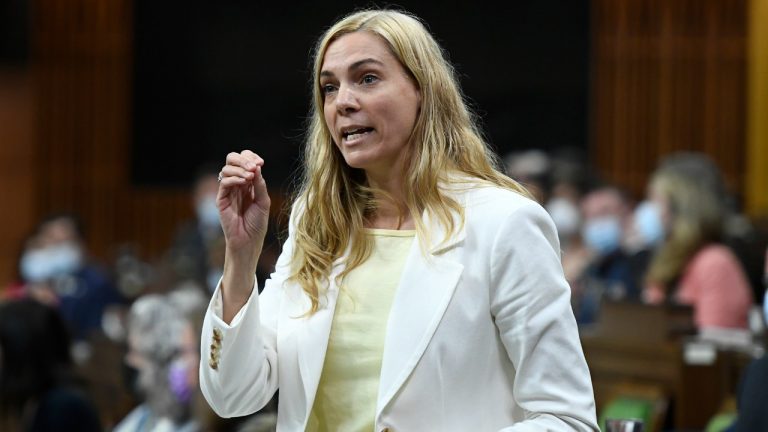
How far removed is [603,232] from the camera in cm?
790

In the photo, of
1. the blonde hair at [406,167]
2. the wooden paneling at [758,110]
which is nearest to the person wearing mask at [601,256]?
the wooden paneling at [758,110]

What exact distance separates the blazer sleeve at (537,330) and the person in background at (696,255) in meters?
3.30

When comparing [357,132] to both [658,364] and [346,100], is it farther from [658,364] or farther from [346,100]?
[658,364]

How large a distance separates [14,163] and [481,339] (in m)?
12.3

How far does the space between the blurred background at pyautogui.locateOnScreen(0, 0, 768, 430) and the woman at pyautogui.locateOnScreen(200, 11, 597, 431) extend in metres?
4.87

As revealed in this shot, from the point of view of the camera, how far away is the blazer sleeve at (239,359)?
2158 millimetres

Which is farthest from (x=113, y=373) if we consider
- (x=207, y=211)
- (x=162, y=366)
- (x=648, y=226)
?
(x=207, y=211)

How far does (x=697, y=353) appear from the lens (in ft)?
15.7

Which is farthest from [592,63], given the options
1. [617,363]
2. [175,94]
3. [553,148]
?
[617,363]

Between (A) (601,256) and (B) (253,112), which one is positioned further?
(B) (253,112)

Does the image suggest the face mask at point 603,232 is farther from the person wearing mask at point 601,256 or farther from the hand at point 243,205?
the hand at point 243,205

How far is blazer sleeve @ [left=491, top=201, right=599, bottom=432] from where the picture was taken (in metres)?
2.02

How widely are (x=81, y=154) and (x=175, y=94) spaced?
1309 mm

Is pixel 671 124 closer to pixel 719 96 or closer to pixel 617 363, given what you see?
pixel 719 96
